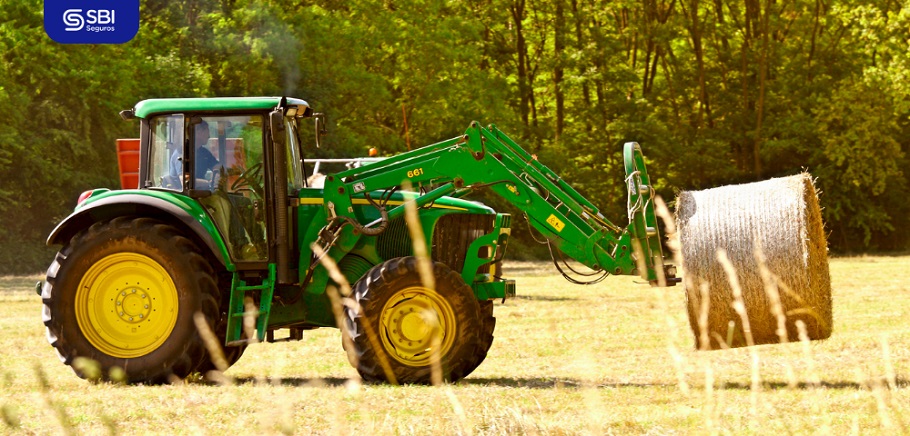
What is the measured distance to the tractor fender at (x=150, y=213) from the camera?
9492 mm

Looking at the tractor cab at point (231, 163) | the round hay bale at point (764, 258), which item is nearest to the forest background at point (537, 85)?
the tractor cab at point (231, 163)

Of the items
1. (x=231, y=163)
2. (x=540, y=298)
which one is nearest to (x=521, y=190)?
(x=231, y=163)

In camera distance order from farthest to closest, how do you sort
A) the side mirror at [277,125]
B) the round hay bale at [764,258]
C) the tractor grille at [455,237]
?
1. the tractor grille at [455,237]
2. the side mirror at [277,125]
3. the round hay bale at [764,258]

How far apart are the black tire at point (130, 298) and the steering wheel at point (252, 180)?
57 centimetres

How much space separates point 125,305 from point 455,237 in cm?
255

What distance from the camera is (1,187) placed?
34.4 m

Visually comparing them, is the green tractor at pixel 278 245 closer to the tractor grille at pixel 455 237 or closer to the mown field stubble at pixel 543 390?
the tractor grille at pixel 455 237

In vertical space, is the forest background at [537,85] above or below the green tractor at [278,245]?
above

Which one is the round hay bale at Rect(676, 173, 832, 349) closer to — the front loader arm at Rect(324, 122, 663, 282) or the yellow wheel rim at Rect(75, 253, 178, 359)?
the front loader arm at Rect(324, 122, 663, 282)

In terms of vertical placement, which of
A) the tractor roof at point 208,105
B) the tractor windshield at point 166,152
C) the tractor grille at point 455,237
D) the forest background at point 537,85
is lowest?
the tractor grille at point 455,237

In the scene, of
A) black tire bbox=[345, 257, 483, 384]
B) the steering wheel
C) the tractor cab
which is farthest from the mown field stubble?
the steering wheel

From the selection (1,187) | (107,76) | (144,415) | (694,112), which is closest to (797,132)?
(694,112)

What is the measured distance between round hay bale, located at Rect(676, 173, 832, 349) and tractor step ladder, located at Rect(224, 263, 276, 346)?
2973 millimetres

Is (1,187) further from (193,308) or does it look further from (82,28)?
(193,308)
